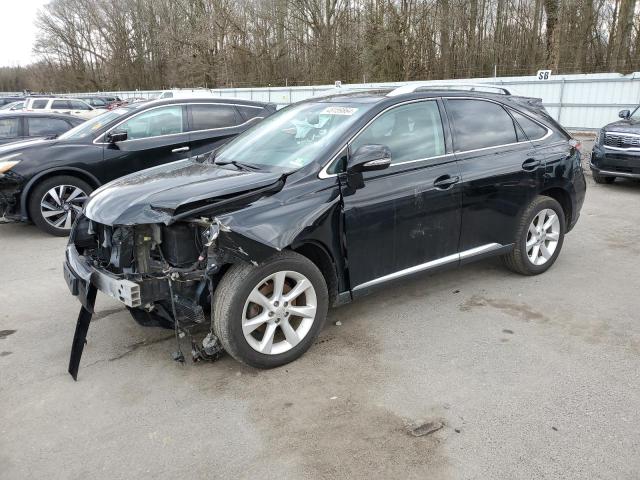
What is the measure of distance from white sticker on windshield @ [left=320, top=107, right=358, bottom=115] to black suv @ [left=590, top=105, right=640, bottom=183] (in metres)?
7.59

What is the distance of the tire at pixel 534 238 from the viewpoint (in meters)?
4.97

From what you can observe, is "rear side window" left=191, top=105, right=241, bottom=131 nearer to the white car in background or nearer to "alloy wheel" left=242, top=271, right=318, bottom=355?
"alloy wheel" left=242, top=271, right=318, bottom=355

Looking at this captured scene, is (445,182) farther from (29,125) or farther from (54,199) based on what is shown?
(29,125)

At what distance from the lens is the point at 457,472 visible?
8.50ft

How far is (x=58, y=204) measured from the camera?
7172mm

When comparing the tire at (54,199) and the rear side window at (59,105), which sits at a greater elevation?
the rear side window at (59,105)

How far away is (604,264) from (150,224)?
15.7 ft

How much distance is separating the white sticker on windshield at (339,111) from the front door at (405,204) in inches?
8.6

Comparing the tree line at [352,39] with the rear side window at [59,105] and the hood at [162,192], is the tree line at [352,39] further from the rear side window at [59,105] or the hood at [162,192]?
the hood at [162,192]

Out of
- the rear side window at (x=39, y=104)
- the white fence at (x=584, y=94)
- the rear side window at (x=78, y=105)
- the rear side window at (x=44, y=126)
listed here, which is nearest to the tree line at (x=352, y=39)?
the white fence at (x=584, y=94)

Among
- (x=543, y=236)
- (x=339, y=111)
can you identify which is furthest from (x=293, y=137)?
(x=543, y=236)

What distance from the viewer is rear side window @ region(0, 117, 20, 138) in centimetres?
998

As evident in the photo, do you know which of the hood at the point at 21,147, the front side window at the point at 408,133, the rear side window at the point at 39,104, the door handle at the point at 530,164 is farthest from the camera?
the rear side window at the point at 39,104

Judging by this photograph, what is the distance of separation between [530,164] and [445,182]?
118 cm
